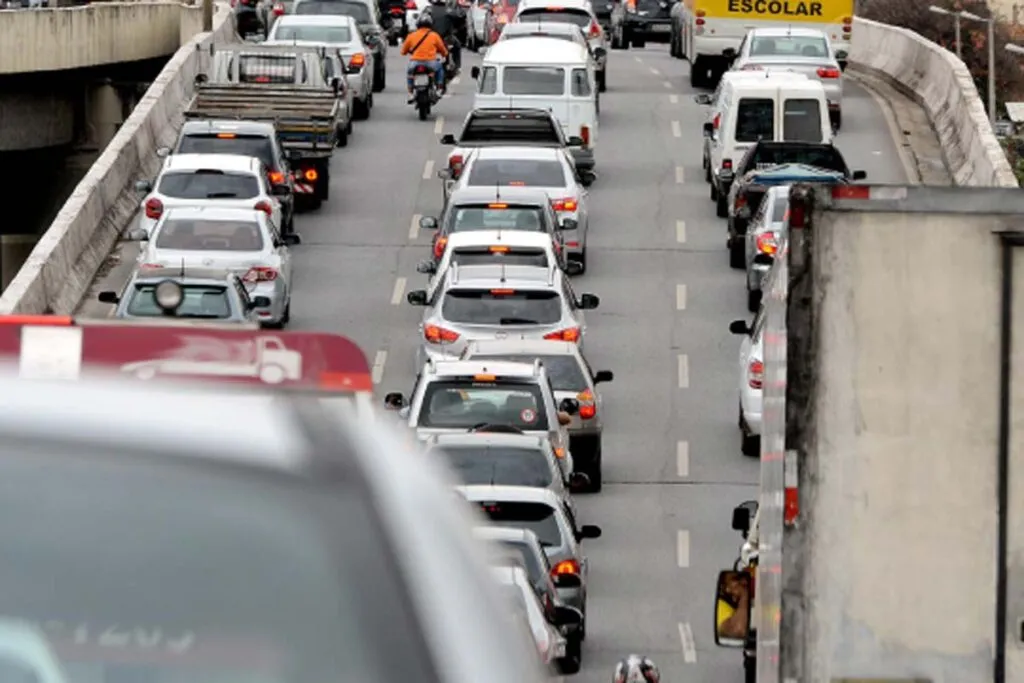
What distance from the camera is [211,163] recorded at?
36656 millimetres

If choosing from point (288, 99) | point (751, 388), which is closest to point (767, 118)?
point (288, 99)

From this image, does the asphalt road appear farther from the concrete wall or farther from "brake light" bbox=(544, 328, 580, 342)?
the concrete wall

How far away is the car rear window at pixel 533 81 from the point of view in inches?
1769

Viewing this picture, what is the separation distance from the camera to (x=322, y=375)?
2807 millimetres

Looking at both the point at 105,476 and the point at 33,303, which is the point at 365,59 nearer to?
the point at 33,303

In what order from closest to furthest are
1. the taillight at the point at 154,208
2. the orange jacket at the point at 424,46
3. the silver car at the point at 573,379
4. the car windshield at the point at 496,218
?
the silver car at the point at 573,379 → the car windshield at the point at 496,218 → the taillight at the point at 154,208 → the orange jacket at the point at 424,46

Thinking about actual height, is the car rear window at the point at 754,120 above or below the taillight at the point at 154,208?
above

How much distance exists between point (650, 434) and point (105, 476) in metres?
28.0

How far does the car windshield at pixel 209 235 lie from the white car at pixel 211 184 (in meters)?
2.37

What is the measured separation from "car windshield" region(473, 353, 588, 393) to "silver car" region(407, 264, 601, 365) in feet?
3.52

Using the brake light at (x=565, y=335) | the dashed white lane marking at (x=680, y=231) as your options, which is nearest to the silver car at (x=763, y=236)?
the brake light at (x=565, y=335)

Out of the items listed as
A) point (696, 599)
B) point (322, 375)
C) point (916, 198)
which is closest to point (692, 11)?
point (696, 599)

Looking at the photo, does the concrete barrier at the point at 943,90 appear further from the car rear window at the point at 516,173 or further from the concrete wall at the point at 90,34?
the concrete wall at the point at 90,34

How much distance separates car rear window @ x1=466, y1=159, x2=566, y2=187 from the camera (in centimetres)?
3784
